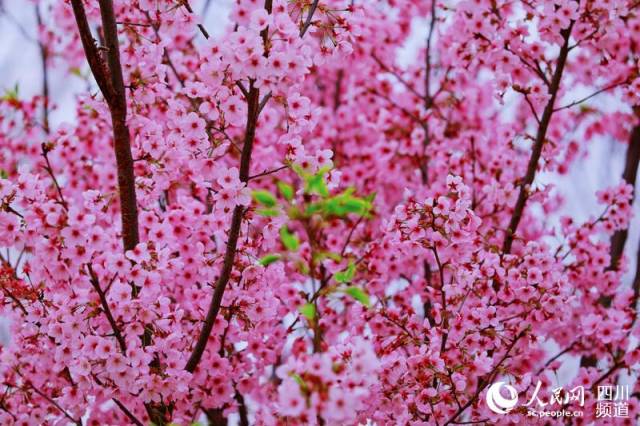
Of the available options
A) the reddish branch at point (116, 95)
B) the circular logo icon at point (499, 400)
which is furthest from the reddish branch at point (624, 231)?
the reddish branch at point (116, 95)

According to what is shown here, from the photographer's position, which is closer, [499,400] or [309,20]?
[309,20]

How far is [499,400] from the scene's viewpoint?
3883 millimetres

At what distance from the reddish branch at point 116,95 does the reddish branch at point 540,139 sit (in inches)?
86.6

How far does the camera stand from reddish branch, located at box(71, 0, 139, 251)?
3.36m

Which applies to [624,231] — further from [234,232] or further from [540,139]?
[234,232]

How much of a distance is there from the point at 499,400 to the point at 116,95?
2.44 m

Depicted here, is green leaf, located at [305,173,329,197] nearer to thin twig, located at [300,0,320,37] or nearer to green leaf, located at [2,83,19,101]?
thin twig, located at [300,0,320,37]

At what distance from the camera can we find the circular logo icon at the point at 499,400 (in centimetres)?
384

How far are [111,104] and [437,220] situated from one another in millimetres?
1664

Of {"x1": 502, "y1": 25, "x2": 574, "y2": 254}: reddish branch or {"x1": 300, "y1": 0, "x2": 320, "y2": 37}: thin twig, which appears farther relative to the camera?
{"x1": 502, "y1": 25, "x2": 574, "y2": 254}: reddish branch

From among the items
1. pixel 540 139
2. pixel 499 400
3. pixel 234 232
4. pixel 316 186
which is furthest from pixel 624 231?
pixel 316 186

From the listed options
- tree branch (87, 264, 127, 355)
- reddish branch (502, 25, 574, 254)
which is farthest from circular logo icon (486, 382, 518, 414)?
tree branch (87, 264, 127, 355)

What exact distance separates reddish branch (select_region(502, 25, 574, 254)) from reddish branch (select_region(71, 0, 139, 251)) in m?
2.20

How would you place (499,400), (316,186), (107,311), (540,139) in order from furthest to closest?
(540,139), (499,400), (107,311), (316,186)
